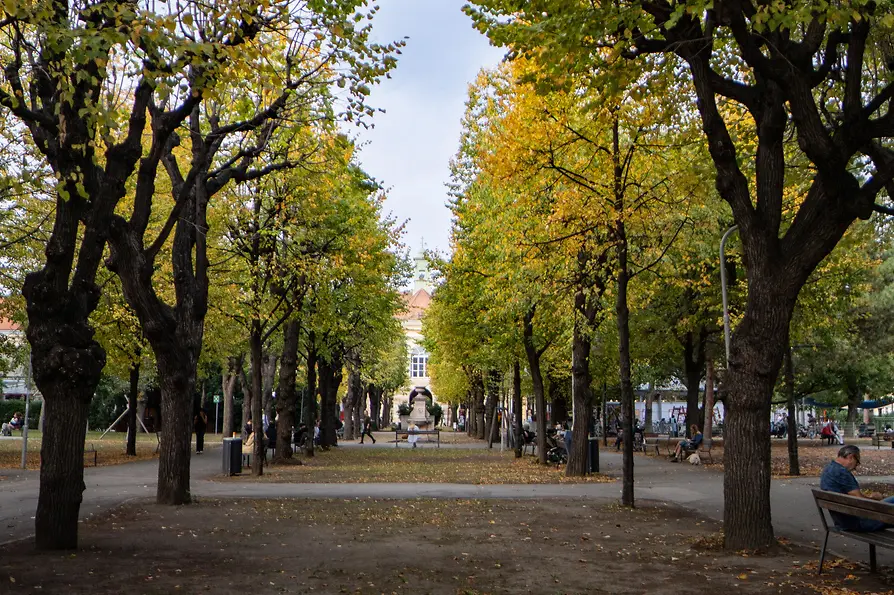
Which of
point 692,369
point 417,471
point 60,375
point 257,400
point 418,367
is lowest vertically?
point 417,471

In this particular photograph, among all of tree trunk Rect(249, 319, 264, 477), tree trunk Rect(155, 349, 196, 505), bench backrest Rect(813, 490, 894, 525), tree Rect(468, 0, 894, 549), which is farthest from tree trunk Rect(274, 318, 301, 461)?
bench backrest Rect(813, 490, 894, 525)

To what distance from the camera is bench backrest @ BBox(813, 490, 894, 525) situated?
8.09 m

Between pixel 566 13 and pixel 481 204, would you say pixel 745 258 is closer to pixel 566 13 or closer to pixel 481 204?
pixel 566 13

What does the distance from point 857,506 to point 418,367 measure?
126624mm

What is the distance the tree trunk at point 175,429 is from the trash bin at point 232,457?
28.2 feet

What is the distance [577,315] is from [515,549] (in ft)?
38.5

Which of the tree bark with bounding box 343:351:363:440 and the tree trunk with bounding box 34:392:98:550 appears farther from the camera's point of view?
the tree bark with bounding box 343:351:363:440

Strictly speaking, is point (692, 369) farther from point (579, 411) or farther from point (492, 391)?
point (579, 411)

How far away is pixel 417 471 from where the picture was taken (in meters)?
28.0

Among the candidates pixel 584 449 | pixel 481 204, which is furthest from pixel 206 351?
pixel 584 449

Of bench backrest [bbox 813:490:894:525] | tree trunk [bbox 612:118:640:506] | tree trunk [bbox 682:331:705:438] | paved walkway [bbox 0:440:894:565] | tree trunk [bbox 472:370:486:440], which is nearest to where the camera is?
bench backrest [bbox 813:490:894:525]

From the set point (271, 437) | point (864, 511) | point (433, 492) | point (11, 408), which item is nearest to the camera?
point (864, 511)

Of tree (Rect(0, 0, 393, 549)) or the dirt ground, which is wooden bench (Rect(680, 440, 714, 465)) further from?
tree (Rect(0, 0, 393, 549))

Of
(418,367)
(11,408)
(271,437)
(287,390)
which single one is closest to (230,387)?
(271,437)
